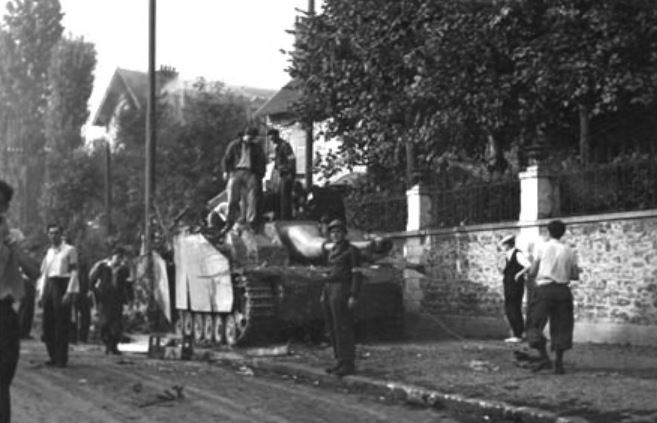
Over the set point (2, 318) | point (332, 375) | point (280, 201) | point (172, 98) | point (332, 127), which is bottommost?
point (332, 375)

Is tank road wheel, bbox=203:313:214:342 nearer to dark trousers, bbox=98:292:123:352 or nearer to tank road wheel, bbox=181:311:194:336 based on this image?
tank road wheel, bbox=181:311:194:336

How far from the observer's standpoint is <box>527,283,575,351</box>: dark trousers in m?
11.4

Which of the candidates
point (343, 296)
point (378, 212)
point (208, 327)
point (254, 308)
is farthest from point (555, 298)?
point (378, 212)

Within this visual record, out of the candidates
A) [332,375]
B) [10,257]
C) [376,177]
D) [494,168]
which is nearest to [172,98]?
[376,177]

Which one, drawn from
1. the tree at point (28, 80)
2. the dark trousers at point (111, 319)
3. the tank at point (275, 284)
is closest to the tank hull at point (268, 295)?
the tank at point (275, 284)

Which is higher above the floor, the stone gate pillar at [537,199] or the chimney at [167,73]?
the chimney at [167,73]

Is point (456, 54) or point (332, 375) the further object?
point (456, 54)

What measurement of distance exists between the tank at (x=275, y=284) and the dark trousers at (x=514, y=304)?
1.86m

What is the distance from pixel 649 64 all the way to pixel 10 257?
45.2 feet

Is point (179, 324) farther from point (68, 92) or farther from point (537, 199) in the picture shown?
point (68, 92)

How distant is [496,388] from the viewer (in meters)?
10.7

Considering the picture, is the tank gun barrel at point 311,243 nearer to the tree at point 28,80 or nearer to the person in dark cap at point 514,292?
the person in dark cap at point 514,292

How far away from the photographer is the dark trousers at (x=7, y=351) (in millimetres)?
7227

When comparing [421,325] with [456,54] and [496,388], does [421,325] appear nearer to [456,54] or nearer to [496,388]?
[456,54]
